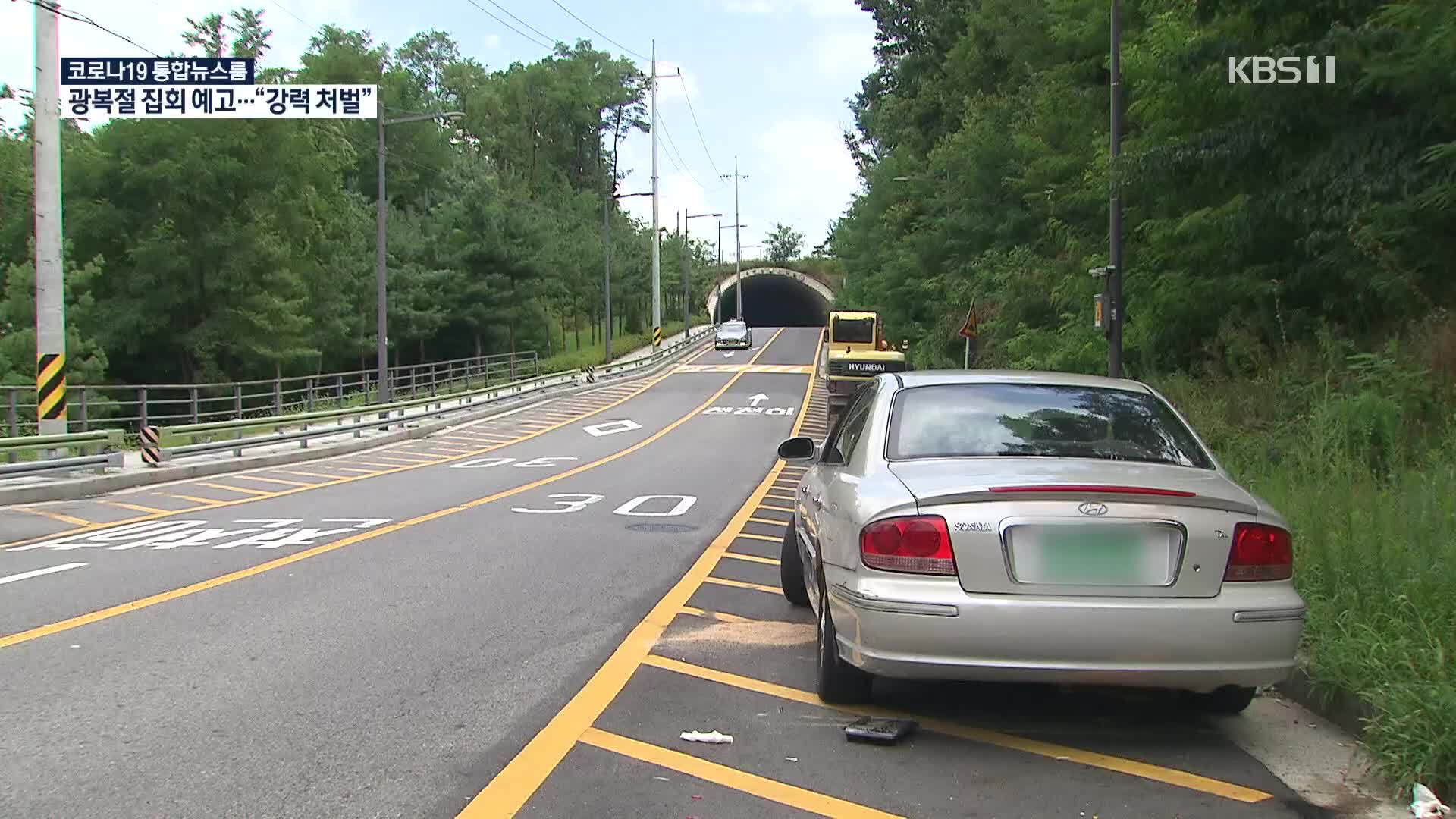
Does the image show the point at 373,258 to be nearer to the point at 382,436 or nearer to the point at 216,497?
the point at 382,436

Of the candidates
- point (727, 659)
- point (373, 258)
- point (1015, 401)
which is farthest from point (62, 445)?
point (373, 258)

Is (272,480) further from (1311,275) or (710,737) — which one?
(1311,275)

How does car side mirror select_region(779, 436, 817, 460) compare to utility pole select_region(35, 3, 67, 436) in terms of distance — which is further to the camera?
utility pole select_region(35, 3, 67, 436)

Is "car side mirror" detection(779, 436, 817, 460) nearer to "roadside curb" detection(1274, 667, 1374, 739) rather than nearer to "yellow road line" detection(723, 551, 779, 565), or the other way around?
"yellow road line" detection(723, 551, 779, 565)

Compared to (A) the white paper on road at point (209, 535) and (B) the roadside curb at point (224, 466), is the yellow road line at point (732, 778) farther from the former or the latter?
(B) the roadside curb at point (224, 466)

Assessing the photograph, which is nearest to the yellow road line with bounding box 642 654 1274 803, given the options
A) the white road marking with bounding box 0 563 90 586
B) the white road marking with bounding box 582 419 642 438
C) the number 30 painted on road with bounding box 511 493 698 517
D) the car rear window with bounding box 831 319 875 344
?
the white road marking with bounding box 0 563 90 586

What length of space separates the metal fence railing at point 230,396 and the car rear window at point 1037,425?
17.3 meters

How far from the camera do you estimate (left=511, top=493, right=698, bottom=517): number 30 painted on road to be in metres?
13.5

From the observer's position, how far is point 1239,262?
50.6 feet

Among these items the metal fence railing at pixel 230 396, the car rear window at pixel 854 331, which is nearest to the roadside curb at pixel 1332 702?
the metal fence railing at pixel 230 396

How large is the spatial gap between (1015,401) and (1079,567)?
1.44 m

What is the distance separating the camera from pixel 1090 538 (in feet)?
A: 15.0

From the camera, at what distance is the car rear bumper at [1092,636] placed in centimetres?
450

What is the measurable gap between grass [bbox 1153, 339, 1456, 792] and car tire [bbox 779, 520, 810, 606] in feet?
10.1
